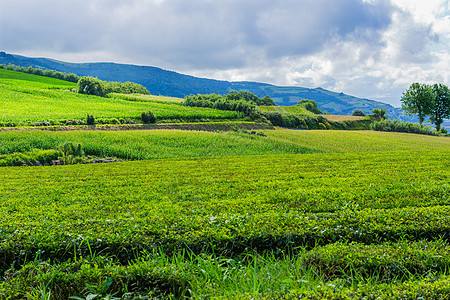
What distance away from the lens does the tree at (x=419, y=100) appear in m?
66.4

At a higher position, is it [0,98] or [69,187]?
[0,98]

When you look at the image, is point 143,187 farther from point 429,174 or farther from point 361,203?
point 429,174

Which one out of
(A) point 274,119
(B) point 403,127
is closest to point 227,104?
(A) point 274,119

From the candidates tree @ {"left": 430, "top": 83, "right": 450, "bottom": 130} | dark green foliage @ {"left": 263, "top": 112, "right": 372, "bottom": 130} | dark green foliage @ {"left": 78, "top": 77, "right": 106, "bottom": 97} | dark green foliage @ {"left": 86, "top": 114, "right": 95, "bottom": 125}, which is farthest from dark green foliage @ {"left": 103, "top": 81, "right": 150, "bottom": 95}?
tree @ {"left": 430, "top": 83, "right": 450, "bottom": 130}

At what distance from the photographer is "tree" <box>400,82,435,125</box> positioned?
6636 cm

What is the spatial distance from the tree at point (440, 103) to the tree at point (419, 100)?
2147 mm

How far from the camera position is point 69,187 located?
10.6 meters

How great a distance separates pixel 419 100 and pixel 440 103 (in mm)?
6938

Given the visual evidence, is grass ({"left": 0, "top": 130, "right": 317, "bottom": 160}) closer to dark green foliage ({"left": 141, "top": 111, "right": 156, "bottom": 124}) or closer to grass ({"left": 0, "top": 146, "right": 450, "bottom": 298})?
dark green foliage ({"left": 141, "top": 111, "right": 156, "bottom": 124})

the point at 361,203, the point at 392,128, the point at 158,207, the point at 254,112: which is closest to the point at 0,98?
the point at 254,112

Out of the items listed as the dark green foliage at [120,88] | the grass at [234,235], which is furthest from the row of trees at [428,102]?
the dark green foliage at [120,88]

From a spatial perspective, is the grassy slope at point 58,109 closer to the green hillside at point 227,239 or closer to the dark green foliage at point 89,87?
the dark green foliage at point 89,87

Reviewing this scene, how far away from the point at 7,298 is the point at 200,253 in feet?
9.48

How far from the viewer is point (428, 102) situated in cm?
6650
